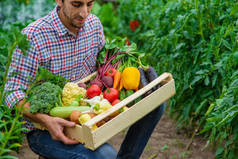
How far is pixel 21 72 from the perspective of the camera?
2.31m

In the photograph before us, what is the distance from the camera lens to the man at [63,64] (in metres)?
2.23

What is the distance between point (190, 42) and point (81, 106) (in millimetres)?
1577

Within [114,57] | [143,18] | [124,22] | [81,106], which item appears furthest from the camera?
[124,22]

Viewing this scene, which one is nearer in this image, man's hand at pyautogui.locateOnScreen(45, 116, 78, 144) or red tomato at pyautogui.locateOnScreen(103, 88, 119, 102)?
man's hand at pyautogui.locateOnScreen(45, 116, 78, 144)

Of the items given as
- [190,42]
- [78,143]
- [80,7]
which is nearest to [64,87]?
[78,143]

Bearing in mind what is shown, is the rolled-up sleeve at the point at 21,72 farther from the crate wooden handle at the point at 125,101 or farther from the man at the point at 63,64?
the crate wooden handle at the point at 125,101

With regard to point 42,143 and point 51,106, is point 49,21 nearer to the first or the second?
point 51,106

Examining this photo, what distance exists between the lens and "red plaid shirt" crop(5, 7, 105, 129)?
2307 mm

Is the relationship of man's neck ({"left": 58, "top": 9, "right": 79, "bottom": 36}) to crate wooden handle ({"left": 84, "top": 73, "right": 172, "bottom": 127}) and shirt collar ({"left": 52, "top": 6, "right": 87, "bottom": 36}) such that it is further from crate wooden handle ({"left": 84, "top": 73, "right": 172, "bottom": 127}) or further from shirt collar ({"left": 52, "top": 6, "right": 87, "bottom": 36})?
crate wooden handle ({"left": 84, "top": 73, "right": 172, "bottom": 127})

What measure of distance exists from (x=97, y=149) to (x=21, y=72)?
681 millimetres

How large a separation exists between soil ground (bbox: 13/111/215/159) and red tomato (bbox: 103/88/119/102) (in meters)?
1.30

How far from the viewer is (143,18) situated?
4.78m

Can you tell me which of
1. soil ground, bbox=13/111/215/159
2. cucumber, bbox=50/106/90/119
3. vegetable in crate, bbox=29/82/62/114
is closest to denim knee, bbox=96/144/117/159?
cucumber, bbox=50/106/90/119

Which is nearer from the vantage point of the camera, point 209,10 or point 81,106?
point 81,106
